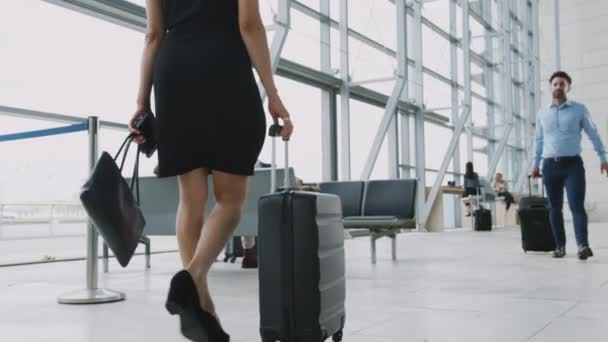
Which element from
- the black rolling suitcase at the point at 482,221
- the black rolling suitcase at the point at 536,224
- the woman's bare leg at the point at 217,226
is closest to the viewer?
the woman's bare leg at the point at 217,226

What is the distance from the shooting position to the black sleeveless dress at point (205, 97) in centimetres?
198

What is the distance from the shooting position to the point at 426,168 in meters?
14.3

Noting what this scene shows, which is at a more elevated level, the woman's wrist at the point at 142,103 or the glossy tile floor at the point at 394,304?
the woman's wrist at the point at 142,103

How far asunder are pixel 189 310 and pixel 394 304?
64.5 inches

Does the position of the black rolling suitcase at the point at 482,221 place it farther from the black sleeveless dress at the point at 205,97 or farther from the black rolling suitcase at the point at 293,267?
the black sleeveless dress at the point at 205,97

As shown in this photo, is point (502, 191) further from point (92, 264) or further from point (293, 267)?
point (293, 267)

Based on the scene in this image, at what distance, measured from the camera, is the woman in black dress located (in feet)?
6.48

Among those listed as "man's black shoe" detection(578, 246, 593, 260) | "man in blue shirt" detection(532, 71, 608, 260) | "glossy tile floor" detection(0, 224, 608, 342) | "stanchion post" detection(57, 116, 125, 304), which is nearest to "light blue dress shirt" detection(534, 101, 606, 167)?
"man in blue shirt" detection(532, 71, 608, 260)

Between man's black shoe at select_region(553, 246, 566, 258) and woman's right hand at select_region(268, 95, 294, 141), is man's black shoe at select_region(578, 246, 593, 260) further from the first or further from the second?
woman's right hand at select_region(268, 95, 294, 141)

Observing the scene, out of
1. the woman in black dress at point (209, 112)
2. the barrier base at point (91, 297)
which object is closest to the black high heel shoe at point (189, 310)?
the woman in black dress at point (209, 112)

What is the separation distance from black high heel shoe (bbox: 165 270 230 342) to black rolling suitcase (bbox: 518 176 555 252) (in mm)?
5357

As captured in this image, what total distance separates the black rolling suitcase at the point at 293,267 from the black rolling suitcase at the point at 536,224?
16.7ft

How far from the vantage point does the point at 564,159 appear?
5789 millimetres

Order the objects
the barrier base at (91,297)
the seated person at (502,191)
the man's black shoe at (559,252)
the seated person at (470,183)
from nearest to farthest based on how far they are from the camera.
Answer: the barrier base at (91,297) < the man's black shoe at (559,252) < the seated person at (470,183) < the seated person at (502,191)
